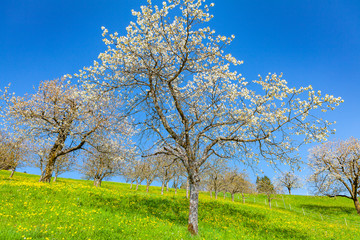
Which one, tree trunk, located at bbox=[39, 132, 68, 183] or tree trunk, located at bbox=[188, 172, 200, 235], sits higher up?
tree trunk, located at bbox=[39, 132, 68, 183]

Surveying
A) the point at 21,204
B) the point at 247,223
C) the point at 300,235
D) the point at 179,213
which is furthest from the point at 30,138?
the point at 300,235

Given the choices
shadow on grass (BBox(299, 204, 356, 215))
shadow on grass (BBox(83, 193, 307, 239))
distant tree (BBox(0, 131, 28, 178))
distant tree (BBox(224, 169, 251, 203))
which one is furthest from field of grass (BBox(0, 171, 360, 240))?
shadow on grass (BBox(299, 204, 356, 215))

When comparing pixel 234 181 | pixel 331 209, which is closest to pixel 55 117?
pixel 234 181

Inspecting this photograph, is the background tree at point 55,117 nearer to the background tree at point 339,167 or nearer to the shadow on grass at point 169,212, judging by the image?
the shadow on grass at point 169,212

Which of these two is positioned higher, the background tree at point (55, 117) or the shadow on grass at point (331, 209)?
the background tree at point (55, 117)

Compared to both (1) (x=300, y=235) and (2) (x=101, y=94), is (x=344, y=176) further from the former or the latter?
(2) (x=101, y=94)

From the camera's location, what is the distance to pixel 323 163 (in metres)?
35.0

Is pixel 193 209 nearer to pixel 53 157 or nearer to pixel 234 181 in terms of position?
pixel 53 157

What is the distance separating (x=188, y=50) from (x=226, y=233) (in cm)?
1050

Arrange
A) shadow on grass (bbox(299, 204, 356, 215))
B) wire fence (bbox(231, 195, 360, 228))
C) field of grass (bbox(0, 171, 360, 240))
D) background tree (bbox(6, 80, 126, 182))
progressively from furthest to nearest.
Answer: shadow on grass (bbox(299, 204, 356, 215)), wire fence (bbox(231, 195, 360, 228)), background tree (bbox(6, 80, 126, 182)), field of grass (bbox(0, 171, 360, 240))

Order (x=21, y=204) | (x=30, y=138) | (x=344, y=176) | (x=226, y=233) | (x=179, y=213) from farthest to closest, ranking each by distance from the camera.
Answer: (x=344, y=176) < (x=30, y=138) < (x=179, y=213) < (x=226, y=233) < (x=21, y=204)

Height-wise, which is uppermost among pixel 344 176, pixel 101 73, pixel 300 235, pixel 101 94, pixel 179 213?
pixel 101 73

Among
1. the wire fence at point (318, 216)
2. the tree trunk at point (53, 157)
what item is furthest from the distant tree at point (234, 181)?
the tree trunk at point (53, 157)

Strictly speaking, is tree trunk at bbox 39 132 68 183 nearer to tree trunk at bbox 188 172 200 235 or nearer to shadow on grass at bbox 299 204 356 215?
tree trunk at bbox 188 172 200 235
